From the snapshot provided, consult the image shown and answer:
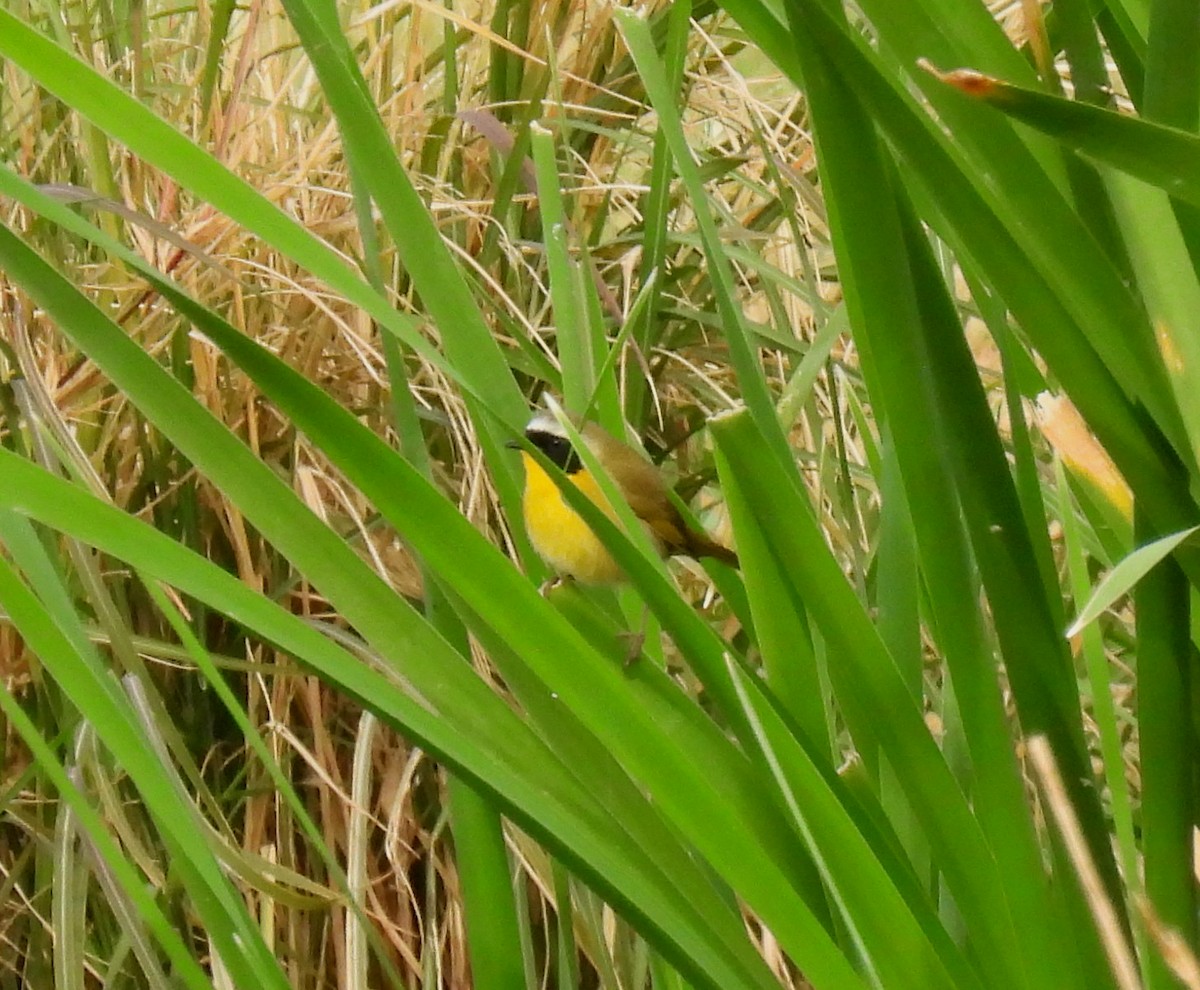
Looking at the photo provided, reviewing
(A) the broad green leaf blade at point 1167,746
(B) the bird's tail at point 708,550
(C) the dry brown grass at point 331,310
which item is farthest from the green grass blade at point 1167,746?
(C) the dry brown grass at point 331,310

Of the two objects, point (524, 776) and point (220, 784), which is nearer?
point (524, 776)

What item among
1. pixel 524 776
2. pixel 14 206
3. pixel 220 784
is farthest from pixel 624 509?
pixel 14 206

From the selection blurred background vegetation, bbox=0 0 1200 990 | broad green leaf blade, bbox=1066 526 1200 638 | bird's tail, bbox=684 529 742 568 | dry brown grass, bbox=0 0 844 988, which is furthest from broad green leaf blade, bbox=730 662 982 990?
dry brown grass, bbox=0 0 844 988

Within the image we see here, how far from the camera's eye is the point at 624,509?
1.56ft

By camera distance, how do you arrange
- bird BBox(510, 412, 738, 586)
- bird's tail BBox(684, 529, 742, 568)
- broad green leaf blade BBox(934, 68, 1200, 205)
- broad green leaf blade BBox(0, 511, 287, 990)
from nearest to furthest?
broad green leaf blade BBox(934, 68, 1200, 205)
broad green leaf blade BBox(0, 511, 287, 990)
bird's tail BBox(684, 529, 742, 568)
bird BBox(510, 412, 738, 586)

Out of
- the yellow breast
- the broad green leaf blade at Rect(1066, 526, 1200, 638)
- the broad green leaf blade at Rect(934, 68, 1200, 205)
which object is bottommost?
the yellow breast

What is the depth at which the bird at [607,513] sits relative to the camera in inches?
33.8

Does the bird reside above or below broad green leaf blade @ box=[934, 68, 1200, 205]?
below

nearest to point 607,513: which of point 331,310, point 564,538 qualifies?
point 564,538

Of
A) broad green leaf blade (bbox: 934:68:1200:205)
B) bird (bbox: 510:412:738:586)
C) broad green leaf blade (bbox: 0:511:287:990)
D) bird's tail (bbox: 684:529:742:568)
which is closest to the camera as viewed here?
broad green leaf blade (bbox: 934:68:1200:205)

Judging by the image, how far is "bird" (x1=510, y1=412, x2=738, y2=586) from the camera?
Result: 86 centimetres

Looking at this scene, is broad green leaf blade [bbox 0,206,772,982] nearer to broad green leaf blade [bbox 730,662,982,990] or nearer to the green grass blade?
broad green leaf blade [bbox 730,662,982,990]

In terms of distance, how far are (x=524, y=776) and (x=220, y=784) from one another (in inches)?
23.6

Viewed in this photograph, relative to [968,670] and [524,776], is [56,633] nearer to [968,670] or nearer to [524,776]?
[524,776]
